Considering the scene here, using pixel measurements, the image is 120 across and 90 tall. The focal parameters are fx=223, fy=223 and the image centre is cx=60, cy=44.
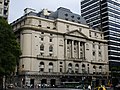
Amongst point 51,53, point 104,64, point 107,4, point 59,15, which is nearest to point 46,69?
point 51,53

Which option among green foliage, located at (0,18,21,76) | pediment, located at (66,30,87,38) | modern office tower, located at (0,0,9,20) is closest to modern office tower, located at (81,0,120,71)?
pediment, located at (66,30,87,38)

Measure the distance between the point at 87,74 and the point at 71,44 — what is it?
14.8 meters

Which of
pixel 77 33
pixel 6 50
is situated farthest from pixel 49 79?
pixel 6 50

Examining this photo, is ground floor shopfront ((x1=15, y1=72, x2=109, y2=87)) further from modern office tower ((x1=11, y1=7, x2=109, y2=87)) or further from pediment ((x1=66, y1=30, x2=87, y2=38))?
pediment ((x1=66, y1=30, x2=87, y2=38))

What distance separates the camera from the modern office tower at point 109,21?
118 m

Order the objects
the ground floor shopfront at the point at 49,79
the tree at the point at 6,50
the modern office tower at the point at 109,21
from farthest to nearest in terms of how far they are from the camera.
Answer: the modern office tower at the point at 109,21 < the ground floor shopfront at the point at 49,79 < the tree at the point at 6,50

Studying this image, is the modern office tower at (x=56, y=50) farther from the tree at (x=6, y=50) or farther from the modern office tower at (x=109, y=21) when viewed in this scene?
the tree at (x=6, y=50)

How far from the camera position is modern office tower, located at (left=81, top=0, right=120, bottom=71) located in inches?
4638

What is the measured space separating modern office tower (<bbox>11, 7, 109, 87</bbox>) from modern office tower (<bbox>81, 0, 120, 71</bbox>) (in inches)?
484

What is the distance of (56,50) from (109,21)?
4231cm

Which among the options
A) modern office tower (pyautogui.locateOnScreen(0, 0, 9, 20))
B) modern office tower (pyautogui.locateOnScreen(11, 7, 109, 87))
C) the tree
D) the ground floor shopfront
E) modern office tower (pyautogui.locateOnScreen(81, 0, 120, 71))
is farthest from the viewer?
modern office tower (pyautogui.locateOnScreen(81, 0, 120, 71))

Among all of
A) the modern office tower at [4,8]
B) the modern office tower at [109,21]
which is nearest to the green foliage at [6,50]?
the modern office tower at [4,8]

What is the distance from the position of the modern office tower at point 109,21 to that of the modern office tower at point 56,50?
40.3 ft

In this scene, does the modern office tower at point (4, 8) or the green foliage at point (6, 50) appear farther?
the modern office tower at point (4, 8)
